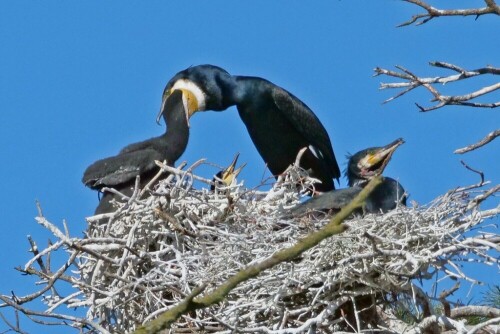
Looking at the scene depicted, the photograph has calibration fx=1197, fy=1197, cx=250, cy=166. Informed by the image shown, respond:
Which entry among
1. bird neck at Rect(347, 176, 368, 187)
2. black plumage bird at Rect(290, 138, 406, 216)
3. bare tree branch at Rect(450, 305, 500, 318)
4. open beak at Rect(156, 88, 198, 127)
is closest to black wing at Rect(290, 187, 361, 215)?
black plumage bird at Rect(290, 138, 406, 216)

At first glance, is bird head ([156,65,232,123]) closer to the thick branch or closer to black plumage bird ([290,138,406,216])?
black plumage bird ([290,138,406,216])

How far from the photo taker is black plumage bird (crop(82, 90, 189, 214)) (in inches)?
261

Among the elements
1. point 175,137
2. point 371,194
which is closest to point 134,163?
point 175,137

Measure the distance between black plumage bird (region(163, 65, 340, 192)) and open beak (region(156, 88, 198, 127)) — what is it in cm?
23

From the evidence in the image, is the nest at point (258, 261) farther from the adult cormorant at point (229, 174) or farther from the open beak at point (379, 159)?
the open beak at point (379, 159)

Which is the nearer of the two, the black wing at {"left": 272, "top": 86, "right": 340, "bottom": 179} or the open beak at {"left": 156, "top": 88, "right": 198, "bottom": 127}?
the open beak at {"left": 156, "top": 88, "right": 198, "bottom": 127}

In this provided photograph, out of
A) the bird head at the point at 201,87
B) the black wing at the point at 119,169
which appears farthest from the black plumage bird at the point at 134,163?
the bird head at the point at 201,87

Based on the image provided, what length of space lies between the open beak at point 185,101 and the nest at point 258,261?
1514 millimetres

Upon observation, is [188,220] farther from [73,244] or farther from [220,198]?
[73,244]

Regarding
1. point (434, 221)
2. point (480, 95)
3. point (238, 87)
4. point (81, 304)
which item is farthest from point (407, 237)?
point (238, 87)

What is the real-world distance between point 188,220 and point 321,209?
76cm

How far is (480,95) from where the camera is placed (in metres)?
5.01

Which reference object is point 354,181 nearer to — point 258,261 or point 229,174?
point 229,174

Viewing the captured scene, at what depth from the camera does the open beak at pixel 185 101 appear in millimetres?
7395
